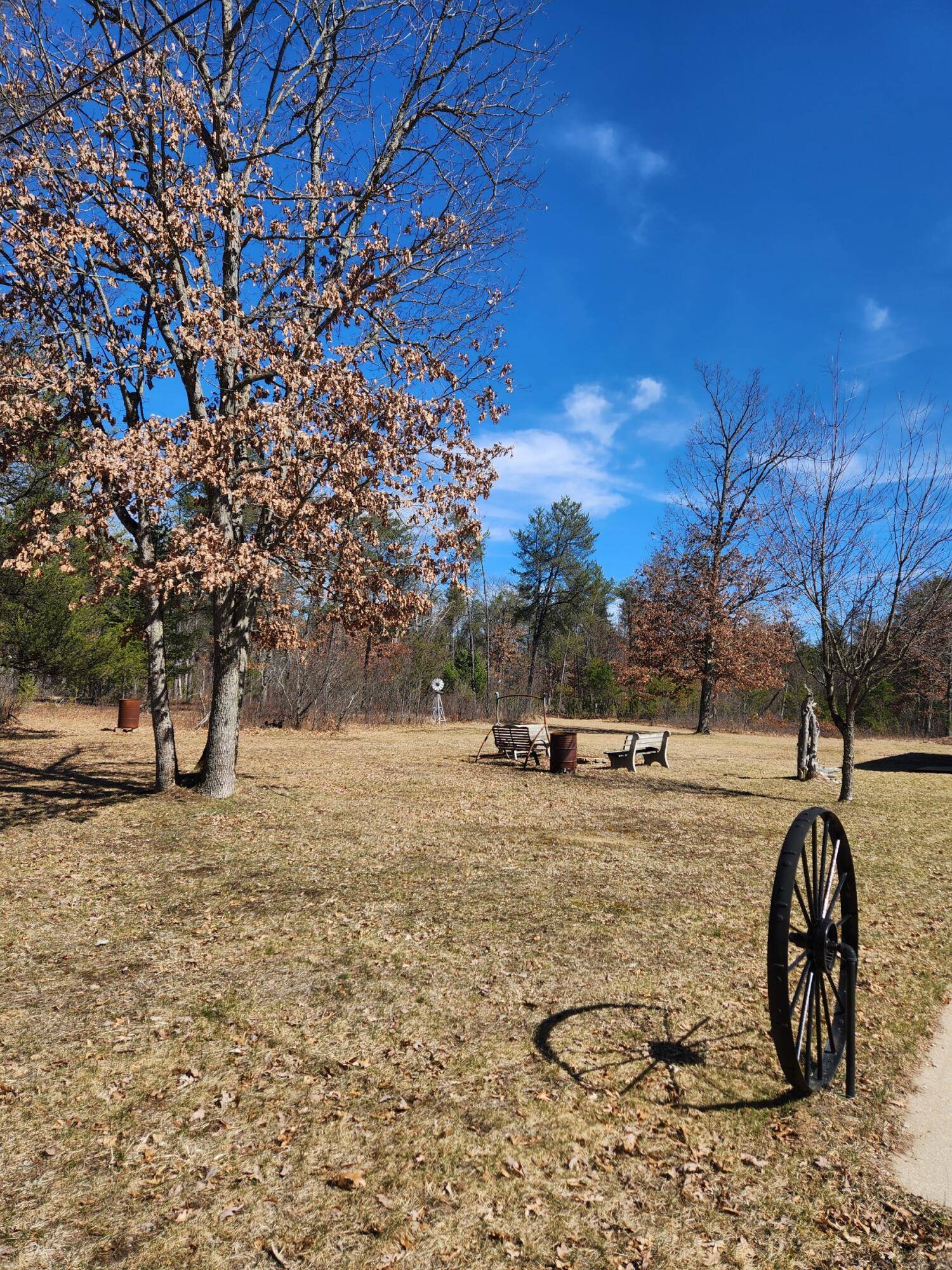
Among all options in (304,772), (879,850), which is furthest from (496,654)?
(879,850)

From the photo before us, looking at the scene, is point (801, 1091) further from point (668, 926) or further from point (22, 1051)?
point (22, 1051)

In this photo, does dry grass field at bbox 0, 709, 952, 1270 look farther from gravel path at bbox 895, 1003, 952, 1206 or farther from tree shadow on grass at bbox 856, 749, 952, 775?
tree shadow on grass at bbox 856, 749, 952, 775

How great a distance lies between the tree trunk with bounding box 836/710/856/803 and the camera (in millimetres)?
11211

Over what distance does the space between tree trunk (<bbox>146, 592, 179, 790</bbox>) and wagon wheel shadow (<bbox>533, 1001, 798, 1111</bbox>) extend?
6985 mm

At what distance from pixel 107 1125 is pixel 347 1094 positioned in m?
1.00

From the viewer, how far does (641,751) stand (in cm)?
1523

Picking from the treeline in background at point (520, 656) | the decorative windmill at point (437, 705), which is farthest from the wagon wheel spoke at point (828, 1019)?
the decorative windmill at point (437, 705)

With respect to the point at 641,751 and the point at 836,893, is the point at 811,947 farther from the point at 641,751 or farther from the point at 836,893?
the point at 641,751

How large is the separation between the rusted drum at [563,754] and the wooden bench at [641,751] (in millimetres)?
1039

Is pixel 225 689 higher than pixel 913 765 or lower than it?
higher

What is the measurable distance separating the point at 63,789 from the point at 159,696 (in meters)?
2.30

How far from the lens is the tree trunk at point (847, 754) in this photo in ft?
36.8

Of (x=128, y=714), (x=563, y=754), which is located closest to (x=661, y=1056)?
(x=563, y=754)

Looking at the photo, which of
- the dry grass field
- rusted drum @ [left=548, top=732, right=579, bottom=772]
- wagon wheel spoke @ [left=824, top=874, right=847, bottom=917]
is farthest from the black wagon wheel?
rusted drum @ [left=548, top=732, right=579, bottom=772]
